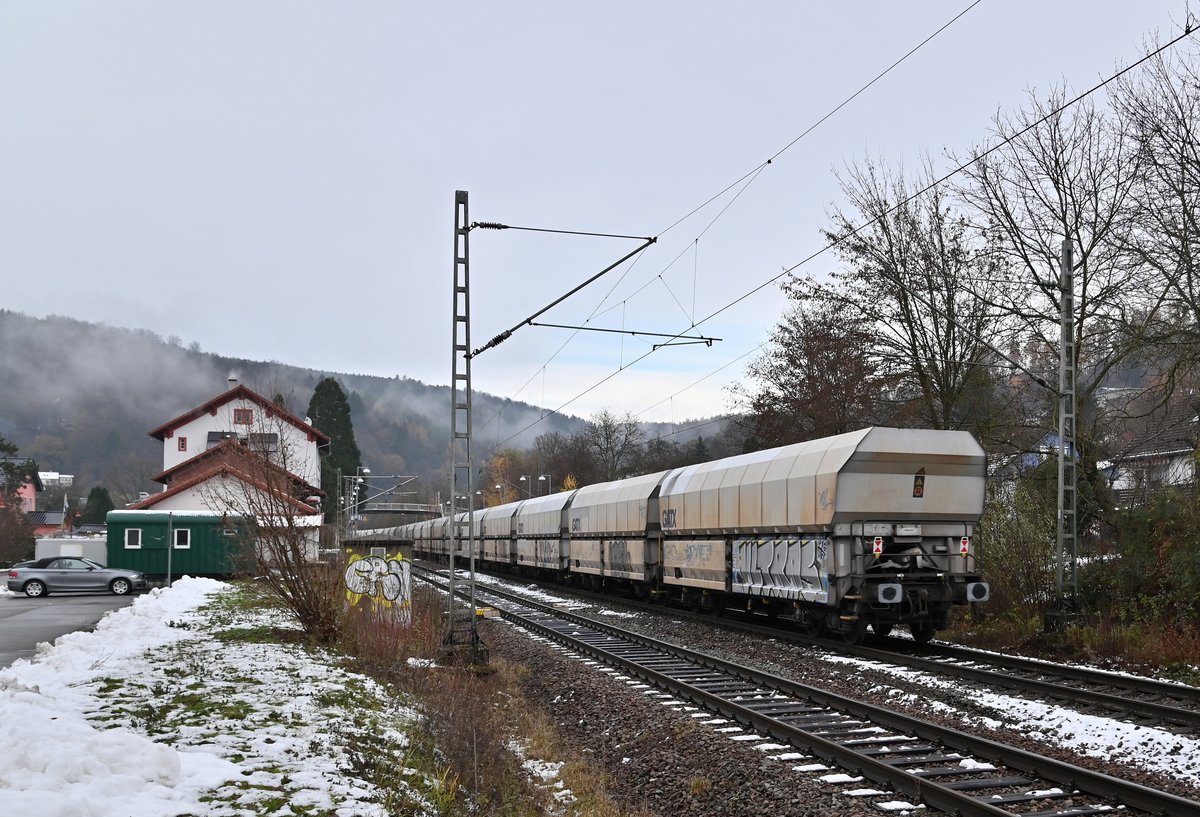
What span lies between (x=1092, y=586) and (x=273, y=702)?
14.6 m

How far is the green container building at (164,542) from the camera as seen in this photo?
1460 inches

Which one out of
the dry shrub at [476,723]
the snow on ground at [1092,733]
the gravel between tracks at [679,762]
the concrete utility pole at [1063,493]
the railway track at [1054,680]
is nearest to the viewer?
the gravel between tracks at [679,762]

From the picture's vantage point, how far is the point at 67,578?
31.2m

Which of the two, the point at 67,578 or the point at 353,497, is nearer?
the point at 67,578

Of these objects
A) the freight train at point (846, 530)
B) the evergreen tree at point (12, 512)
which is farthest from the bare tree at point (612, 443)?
the freight train at point (846, 530)

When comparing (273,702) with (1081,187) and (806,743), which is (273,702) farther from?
(1081,187)

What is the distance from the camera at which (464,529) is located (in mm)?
50875

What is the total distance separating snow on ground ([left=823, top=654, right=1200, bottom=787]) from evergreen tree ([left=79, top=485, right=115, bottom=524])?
121594 mm

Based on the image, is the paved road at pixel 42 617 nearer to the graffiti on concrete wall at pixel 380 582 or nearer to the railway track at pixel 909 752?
the graffiti on concrete wall at pixel 380 582

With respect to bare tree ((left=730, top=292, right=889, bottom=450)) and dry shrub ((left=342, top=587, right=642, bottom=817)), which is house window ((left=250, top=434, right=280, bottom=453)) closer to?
dry shrub ((left=342, top=587, right=642, bottom=817))

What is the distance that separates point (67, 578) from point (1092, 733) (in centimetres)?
3082

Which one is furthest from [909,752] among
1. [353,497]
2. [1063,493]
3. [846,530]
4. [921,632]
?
[353,497]

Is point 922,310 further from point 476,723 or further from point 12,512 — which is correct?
point 12,512

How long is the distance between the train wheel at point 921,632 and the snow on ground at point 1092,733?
4733 mm
